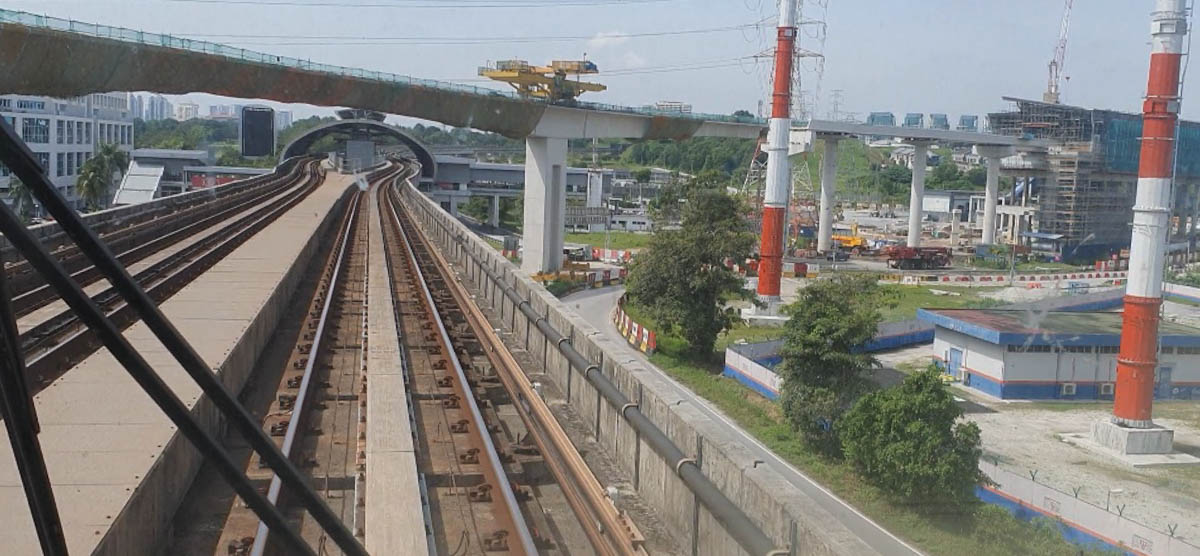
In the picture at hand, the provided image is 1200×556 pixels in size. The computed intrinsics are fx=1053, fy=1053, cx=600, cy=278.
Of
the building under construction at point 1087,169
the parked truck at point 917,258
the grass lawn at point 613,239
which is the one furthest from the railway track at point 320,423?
the building under construction at point 1087,169

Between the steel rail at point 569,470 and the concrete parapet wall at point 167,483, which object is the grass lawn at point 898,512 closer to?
the steel rail at point 569,470

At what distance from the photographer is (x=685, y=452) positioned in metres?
5.61

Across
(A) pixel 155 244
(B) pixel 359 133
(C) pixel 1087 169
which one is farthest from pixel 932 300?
(B) pixel 359 133

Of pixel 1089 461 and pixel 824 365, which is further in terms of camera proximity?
pixel 824 365

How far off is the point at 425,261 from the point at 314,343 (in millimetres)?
10258

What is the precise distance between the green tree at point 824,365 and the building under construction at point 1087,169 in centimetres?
4124

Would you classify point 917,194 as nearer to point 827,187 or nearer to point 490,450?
point 827,187

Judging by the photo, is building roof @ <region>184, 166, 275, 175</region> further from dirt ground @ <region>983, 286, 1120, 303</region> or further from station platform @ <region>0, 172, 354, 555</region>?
station platform @ <region>0, 172, 354, 555</region>

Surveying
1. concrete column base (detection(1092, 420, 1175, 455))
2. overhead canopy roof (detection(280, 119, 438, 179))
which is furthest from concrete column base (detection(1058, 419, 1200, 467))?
overhead canopy roof (detection(280, 119, 438, 179))

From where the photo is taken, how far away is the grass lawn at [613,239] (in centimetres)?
5978

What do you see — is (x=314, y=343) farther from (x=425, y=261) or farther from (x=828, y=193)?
(x=828, y=193)

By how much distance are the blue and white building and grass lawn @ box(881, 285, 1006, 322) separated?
8145 millimetres

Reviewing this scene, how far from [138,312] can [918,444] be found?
48.4ft

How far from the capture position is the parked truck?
5491cm
